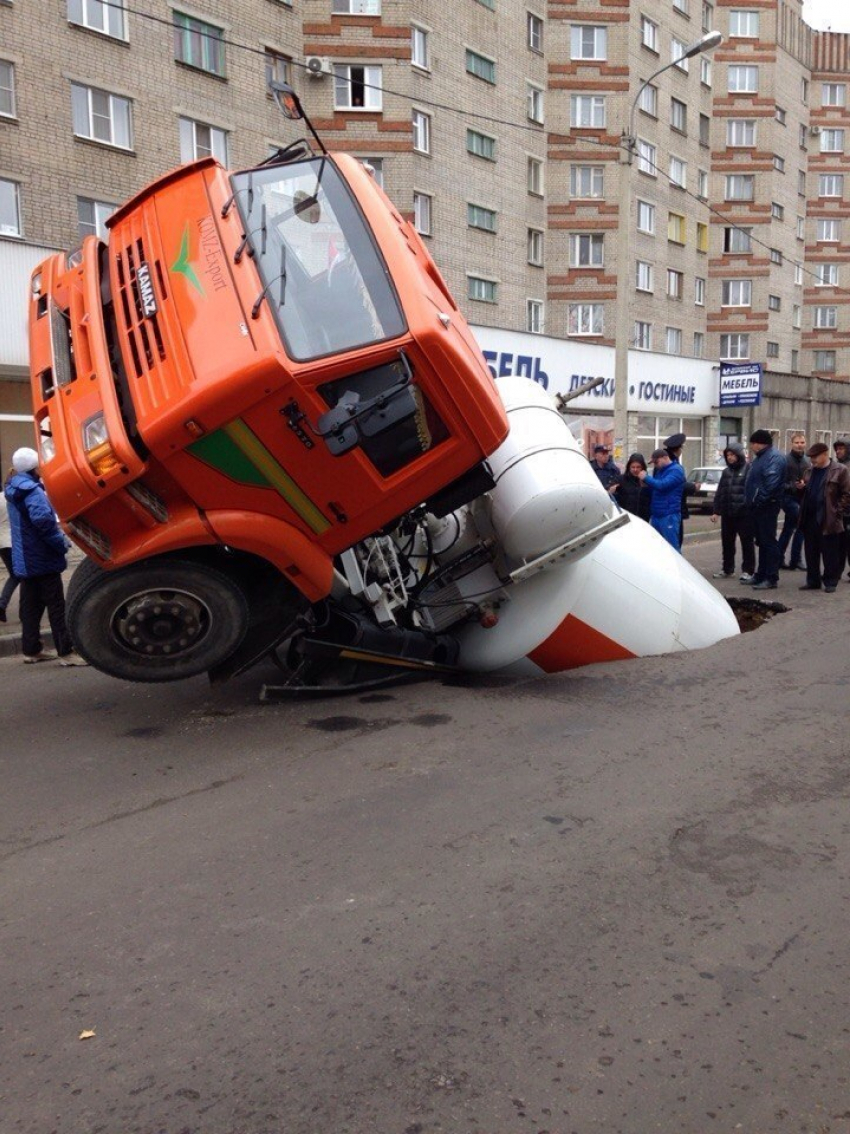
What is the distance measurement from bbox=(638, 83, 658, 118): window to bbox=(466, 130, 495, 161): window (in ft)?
32.8

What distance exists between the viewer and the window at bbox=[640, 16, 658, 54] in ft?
125

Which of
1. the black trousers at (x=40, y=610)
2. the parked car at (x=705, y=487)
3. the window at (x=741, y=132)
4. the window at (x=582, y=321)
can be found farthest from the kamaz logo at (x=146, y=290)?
the window at (x=741, y=132)

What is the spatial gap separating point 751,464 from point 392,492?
727 centimetres

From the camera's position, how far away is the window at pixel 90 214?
2081 centimetres

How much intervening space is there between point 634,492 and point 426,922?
889 centimetres

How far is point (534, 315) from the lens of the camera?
34.6 meters

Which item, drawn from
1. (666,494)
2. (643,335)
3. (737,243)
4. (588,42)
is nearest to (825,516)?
(666,494)

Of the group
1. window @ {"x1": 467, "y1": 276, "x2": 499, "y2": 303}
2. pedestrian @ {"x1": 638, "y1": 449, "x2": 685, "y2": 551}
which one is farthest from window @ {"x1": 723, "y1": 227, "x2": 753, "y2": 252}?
pedestrian @ {"x1": 638, "y1": 449, "x2": 685, "y2": 551}

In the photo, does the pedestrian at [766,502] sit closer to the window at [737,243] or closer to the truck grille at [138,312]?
the truck grille at [138,312]

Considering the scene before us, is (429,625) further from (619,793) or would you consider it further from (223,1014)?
(223,1014)

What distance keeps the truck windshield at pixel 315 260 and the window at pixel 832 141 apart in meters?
59.6

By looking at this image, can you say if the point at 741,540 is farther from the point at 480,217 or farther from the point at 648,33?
the point at 648,33

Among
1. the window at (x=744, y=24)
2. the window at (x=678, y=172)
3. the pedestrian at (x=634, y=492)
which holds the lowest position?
the pedestrian at (x=634, y=492)

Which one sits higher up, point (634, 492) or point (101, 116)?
point (101, 116)
